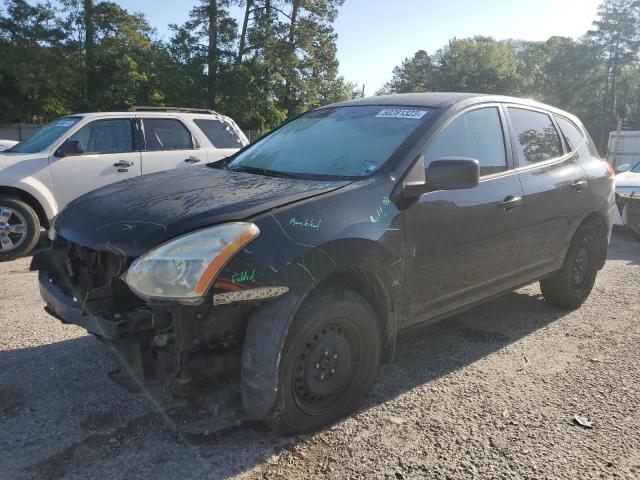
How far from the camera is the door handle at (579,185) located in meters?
4.57

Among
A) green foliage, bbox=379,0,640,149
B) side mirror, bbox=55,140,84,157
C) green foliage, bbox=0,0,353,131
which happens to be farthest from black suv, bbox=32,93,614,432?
green foliage, bbox=379,0,640,149

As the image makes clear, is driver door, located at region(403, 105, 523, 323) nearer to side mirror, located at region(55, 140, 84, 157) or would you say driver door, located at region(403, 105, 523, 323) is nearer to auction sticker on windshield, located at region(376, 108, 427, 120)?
auction sticker on windshield, located at region(376, 108, 427, 120)

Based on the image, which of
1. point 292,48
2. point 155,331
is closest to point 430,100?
point 155,331

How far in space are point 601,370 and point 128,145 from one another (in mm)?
6217

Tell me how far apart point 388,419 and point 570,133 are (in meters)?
3.21

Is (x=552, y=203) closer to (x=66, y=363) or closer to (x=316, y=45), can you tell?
(x=66, y=363)

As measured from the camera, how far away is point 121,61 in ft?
88.0

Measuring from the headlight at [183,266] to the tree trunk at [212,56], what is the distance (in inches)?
1097

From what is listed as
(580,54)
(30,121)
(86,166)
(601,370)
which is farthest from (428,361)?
(580,54)

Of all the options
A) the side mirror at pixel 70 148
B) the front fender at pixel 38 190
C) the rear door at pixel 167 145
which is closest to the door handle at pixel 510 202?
the rear door at pixel 167 145

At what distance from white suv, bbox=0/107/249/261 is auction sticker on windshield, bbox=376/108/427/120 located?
4.65 metres

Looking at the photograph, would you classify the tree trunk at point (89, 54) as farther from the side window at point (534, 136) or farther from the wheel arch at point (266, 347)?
the wheel arch at point (266, 347)

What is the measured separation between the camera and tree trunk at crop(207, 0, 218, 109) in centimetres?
2878

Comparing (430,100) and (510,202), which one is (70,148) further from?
(510,202)
